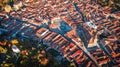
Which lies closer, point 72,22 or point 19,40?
point 19,40

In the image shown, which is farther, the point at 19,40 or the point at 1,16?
the point at 1,16

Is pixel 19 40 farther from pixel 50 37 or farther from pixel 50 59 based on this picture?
pixel 50 59

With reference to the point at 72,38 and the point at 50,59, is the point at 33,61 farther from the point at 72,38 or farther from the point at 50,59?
the point at 72,38

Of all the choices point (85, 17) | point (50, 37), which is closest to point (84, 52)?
point (50, 37)

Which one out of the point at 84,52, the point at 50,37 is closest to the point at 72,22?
the point at 50,37

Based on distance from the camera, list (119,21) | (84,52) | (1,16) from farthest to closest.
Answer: (1,16) < (119,21) < (84,52)

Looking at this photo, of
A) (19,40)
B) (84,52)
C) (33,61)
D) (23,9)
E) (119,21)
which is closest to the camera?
(33,61)

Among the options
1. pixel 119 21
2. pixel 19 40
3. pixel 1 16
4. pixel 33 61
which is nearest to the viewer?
pixel 33 61

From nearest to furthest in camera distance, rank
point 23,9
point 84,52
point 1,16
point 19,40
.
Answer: point 84,52
point 19,40
point 1,16
point 23,9
